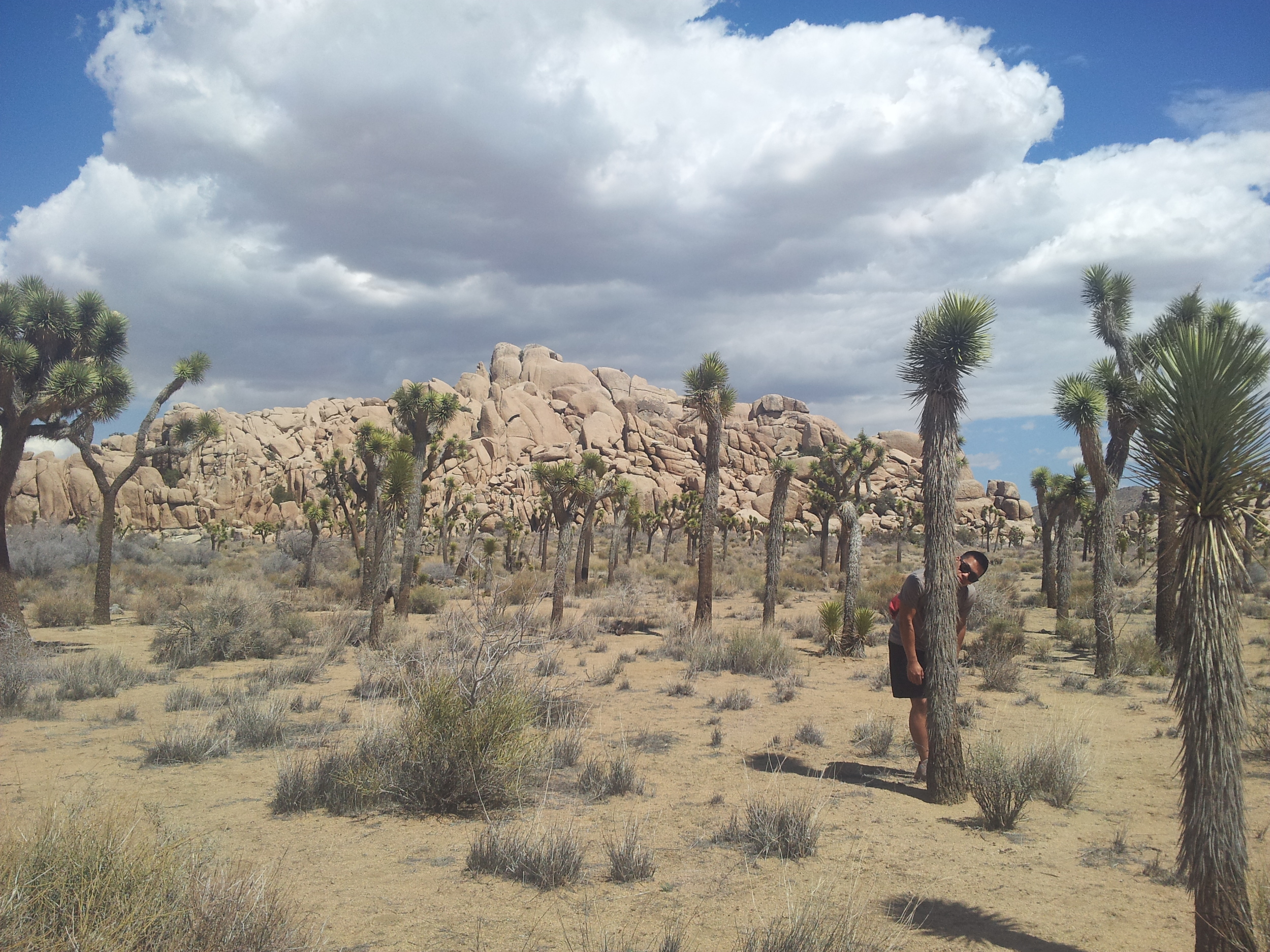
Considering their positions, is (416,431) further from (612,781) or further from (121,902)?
(121,902)

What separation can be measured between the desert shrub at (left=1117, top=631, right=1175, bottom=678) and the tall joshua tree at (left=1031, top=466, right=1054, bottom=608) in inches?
429

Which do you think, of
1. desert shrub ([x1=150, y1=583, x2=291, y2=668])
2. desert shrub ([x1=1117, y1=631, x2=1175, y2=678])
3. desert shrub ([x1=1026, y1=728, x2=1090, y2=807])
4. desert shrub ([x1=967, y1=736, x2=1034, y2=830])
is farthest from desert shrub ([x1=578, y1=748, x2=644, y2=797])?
desert shrub ([x1=1117, y1=631, x2=1175, y2=678])

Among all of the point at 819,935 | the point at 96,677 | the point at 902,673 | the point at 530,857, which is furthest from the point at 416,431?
the point at 819,935

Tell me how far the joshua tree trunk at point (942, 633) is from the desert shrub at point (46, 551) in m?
22.9

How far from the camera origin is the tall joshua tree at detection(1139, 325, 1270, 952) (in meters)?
3.52

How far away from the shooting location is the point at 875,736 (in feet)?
27.9

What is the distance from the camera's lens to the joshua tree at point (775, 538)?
1884cm

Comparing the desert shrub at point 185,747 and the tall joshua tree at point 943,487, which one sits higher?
the tall joshua tree at point 943,487

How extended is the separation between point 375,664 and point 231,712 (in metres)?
2.77

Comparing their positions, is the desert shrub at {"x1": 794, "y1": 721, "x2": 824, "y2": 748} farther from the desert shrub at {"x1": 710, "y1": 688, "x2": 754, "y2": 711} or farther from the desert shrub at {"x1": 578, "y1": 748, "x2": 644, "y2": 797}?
the desert shrub at {"x1": 578, "y1": 748, "x2": 644, "y2": 797}

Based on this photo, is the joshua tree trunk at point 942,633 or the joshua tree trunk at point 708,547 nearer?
the joshua tree trunk at point 942,633

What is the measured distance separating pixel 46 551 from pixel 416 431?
1824 centimetres

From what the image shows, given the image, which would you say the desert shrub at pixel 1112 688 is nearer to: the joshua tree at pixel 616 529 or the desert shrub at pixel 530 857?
the desert shrub at pixel 530 857

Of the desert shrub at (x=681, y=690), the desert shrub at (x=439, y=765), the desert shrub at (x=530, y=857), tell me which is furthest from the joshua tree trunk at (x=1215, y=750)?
the desert shrub at (x=681, y=690)
